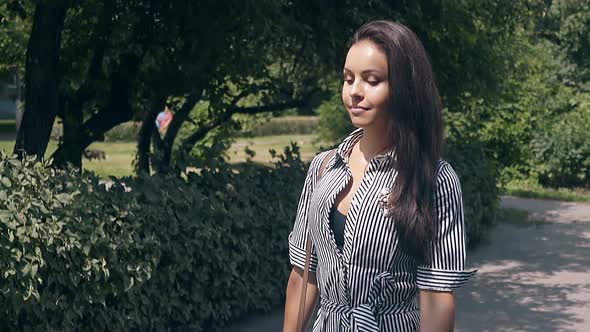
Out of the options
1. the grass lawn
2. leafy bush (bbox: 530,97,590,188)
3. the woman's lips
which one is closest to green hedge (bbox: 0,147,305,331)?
the woman's lips

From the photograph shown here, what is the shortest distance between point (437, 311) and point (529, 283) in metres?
7.07

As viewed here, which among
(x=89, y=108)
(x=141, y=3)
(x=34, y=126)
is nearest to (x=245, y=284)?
(x=34, y=126)

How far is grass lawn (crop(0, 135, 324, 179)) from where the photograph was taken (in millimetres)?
23881

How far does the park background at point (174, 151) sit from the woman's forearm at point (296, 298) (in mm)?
2383

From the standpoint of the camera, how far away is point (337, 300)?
9.16 ft

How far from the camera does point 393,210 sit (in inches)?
104

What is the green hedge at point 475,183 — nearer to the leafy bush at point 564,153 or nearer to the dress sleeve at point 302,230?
the leafy bush at point 564,153

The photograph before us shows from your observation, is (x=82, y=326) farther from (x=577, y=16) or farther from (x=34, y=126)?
(x=577, y=16)

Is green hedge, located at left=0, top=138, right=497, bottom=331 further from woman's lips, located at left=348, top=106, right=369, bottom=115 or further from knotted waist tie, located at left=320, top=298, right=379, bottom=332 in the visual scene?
woman's lips, located at left=348, top=106, right=369, bottom=115

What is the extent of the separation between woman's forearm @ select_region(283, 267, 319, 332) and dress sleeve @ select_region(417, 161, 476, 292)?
0.42 m

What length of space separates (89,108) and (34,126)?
82.0 inches

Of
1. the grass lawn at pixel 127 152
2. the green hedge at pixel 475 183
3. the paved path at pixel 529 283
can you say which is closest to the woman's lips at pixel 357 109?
the paved path at pixel 529 283

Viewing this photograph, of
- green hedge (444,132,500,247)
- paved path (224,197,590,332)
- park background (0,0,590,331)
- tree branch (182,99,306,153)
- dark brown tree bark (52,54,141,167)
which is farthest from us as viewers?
tree branch (182,99,306,153)

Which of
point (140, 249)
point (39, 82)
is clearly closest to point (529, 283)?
point (140, 249)
